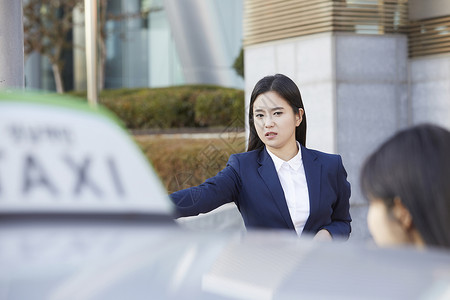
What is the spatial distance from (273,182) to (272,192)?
49 millimetres

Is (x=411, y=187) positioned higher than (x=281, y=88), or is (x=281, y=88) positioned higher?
(x=281, y=88)

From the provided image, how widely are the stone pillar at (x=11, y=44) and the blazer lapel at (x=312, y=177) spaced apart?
2194 mm

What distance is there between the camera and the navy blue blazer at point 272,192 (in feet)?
10.7

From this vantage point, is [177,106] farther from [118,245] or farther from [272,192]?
[118,245]

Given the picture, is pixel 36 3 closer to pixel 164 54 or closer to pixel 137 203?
pixel 164 54

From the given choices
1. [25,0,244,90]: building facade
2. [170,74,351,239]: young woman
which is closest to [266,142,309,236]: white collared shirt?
[170,74,351,239]: young woman

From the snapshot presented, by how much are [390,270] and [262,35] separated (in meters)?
8.37

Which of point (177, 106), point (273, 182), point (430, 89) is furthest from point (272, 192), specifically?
point (177, 106)

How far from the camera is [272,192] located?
131 inches

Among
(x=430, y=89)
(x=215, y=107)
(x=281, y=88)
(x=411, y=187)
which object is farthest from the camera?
(x=215, y=107)

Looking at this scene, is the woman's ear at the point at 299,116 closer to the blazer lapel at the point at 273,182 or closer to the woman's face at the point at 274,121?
the woman's face at the point at 274,121

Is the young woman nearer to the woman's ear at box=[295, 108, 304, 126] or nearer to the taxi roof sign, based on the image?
the woman's ear at box=[295, 108, 304, 126]

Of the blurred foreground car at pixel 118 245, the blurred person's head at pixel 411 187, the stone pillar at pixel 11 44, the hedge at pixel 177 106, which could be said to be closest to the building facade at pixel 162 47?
the hedge at pixel 177 106

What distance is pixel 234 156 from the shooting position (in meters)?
3.48
